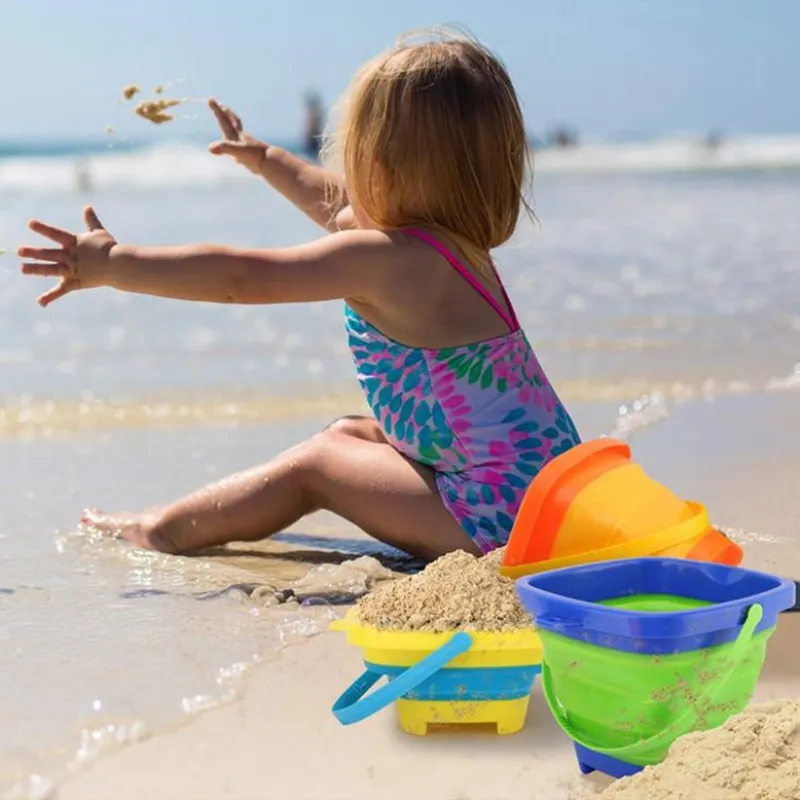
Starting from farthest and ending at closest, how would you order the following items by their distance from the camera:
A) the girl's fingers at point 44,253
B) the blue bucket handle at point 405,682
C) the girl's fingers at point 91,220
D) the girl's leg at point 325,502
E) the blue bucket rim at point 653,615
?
1. the girl's leg at point 325,502
2. the girl's fingers at point 91,220
3. the girl's fingers at point 44,253
4. the blue bucket handle at point 405,682
5. the blue bucket rim at point 653,615

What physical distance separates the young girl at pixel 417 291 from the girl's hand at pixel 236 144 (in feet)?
2.21

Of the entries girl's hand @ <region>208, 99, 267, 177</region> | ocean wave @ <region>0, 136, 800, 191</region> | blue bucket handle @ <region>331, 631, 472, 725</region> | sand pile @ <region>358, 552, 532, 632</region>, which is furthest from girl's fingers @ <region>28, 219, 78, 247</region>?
ocean wave @ <region>0, 136, 800, 191</region>

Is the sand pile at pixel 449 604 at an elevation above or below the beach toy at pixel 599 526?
below

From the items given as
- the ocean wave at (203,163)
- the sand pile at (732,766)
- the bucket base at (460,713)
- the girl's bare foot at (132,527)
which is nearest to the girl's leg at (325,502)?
the girl's bare foot at (132,527)

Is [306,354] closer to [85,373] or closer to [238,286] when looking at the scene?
[85,373]

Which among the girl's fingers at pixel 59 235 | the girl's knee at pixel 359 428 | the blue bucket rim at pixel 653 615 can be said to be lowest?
the girl's knee at pixel 359 428

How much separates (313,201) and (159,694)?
1802 mm

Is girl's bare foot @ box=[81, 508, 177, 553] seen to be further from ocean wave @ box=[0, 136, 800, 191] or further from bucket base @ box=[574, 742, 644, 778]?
ocean wave @ box=[0, 136, 800, 191]

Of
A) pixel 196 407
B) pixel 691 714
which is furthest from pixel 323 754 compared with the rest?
pixel 196 407

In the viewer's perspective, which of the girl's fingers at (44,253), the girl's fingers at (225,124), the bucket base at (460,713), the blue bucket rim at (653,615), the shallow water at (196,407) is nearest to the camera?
the blue bucket rim at (653,615)

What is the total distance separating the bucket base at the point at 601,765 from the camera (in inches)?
69.2

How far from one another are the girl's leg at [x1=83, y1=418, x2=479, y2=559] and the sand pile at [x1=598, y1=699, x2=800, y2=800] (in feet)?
3.89

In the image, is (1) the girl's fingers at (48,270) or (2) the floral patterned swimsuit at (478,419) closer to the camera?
(1) the girl's fingers at (48,270)

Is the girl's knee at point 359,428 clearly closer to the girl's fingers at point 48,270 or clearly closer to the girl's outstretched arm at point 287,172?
the girl's outstretched arm at point 287,172
